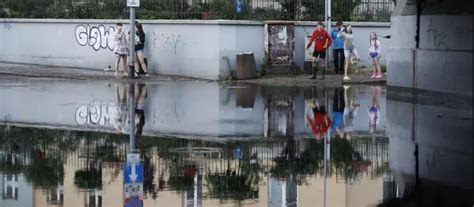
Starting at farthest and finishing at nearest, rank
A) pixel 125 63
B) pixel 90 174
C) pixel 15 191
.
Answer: pixel 125 63, pixel 90 174, pixel 15 191

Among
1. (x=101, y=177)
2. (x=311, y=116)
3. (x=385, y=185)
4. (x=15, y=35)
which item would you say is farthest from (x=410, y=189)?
(x=15, y=35)

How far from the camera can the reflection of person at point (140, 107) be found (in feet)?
54.2

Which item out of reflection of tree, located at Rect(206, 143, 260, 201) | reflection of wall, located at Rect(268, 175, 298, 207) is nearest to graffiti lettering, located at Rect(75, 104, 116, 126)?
reflection of tree, located at Rect(206, 143, 260, 201)

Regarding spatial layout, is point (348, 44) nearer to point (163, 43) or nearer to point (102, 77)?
point (163, 43)

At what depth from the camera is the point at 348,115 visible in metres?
19.3

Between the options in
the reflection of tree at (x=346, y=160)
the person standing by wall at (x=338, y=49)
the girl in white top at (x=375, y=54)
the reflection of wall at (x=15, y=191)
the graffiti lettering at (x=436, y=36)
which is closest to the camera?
the reflection of wall at (x=15, y=191)

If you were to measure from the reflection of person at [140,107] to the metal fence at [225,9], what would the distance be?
4649 millimetres

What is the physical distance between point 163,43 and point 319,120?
1485 cm

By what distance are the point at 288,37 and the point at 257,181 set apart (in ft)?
67.8

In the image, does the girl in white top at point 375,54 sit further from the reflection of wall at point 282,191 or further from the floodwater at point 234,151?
A: the reflection of wall at point 282,191

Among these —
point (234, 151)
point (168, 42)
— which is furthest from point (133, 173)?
point (168, 42)

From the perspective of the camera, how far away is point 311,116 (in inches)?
749

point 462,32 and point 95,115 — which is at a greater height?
point 462,32

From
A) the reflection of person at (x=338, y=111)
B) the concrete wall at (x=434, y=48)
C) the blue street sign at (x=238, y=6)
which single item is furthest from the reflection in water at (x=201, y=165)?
the blue street sign at (x=238, y=6)
